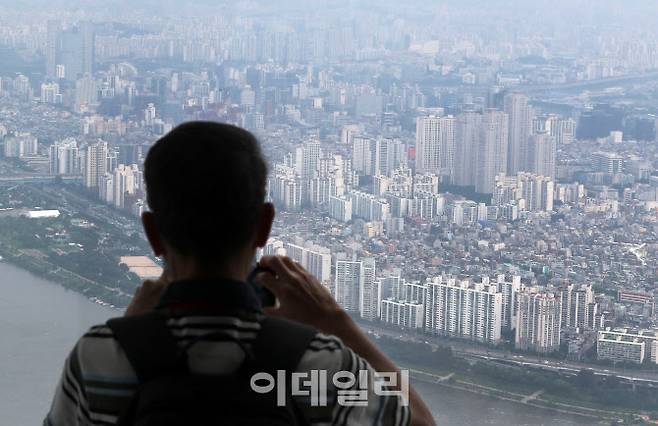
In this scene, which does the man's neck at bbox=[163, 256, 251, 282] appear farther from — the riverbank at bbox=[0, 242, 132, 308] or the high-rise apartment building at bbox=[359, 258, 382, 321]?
the riverbank at bbox=[0, 242, 132, 308]

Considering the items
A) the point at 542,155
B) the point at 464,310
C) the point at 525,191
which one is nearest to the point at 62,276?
the point at 464,310

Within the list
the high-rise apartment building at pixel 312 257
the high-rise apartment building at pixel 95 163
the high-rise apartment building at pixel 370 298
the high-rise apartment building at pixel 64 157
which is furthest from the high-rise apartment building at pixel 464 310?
the high-rise apartment building at pixel 64 157

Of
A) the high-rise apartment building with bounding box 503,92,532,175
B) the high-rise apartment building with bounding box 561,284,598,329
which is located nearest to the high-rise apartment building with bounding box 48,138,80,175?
the high-rise apartment building with bounding box 503,92,532,175

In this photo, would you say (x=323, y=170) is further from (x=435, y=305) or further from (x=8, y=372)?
(x=8, y=372)

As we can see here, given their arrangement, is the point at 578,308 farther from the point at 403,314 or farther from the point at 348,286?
the point at 348,286

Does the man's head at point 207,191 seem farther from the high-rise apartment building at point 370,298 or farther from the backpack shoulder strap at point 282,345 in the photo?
the high-rise apartment building at point 370,298

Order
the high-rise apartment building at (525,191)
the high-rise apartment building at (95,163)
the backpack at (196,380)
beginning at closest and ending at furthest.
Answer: the backpack at (196,380), the high-rise apartment building at (525,191), the high-rise apartment building at (95,163)
